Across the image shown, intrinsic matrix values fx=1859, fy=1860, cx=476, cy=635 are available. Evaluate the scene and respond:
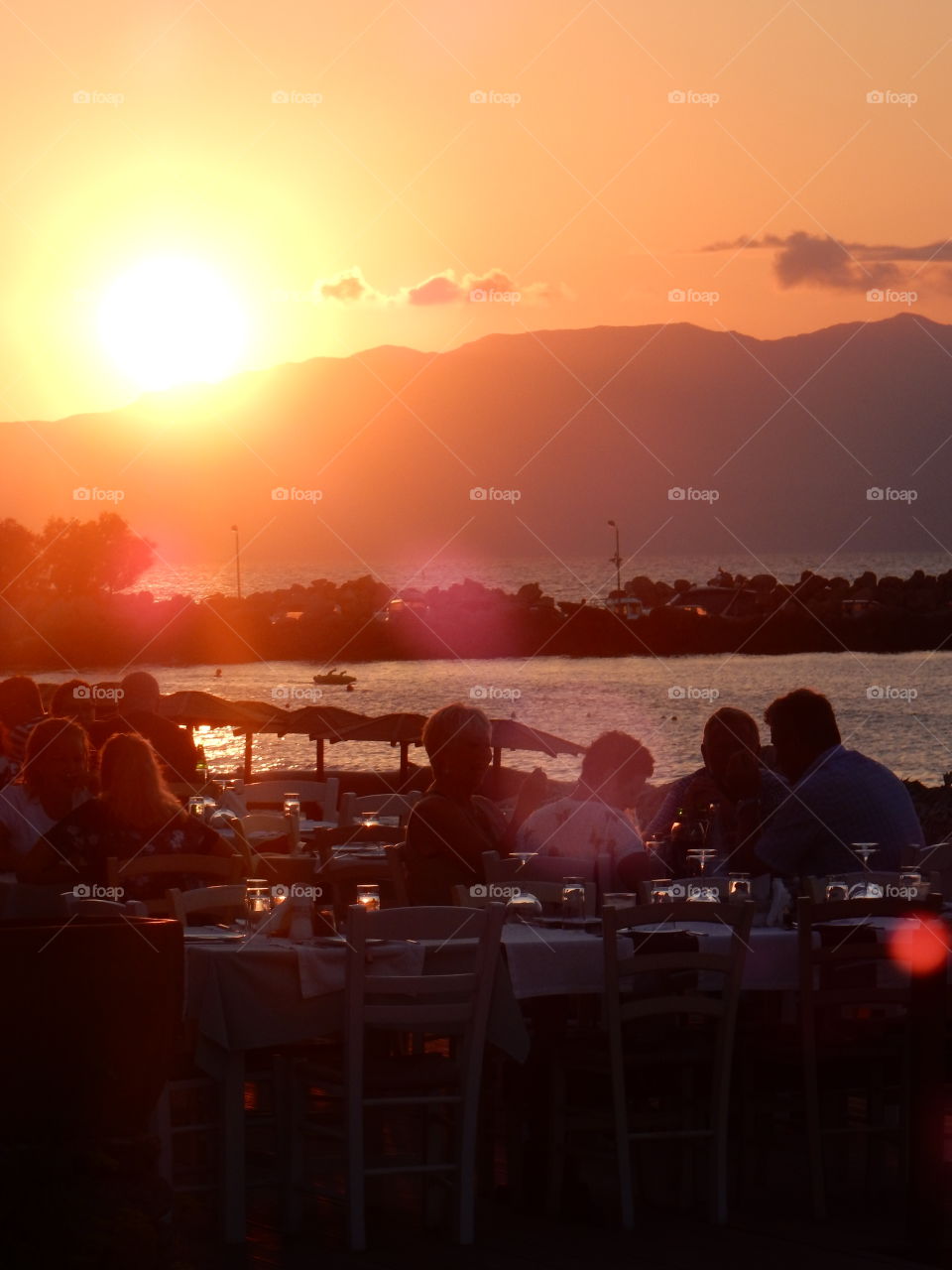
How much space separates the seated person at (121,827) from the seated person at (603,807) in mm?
1386

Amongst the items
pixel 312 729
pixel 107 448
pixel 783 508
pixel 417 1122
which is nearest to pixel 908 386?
pixel 783 508

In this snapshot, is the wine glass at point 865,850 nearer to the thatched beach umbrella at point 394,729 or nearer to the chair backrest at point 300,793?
the chair backrest at point 300,793

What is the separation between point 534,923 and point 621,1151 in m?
0.87

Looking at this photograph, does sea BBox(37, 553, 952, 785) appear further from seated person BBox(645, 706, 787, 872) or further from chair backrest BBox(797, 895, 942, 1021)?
chair backrest BBox(797, 895, 942, 1021)

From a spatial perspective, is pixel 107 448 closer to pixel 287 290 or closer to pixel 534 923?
pixel 287 290

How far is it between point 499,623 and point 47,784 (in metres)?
72.2

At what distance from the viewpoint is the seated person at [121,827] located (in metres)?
6.58

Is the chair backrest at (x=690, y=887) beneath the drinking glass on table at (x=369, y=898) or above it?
above

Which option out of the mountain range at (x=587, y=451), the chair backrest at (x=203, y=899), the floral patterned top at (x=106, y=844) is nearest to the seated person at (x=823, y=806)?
the chair backrest at (x=203, y=899)

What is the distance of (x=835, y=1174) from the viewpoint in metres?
6.15

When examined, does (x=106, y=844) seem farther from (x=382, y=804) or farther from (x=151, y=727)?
(x=382, y=804)

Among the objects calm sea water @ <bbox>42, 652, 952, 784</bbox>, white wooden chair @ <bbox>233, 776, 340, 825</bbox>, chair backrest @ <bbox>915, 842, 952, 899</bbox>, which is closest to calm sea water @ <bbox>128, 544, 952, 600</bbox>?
calm sea water @ <bbox>42, 652, 952, 784</bbox>

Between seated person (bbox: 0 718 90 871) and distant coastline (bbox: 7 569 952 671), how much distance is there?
66.0 metres

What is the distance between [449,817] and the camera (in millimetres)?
6750
